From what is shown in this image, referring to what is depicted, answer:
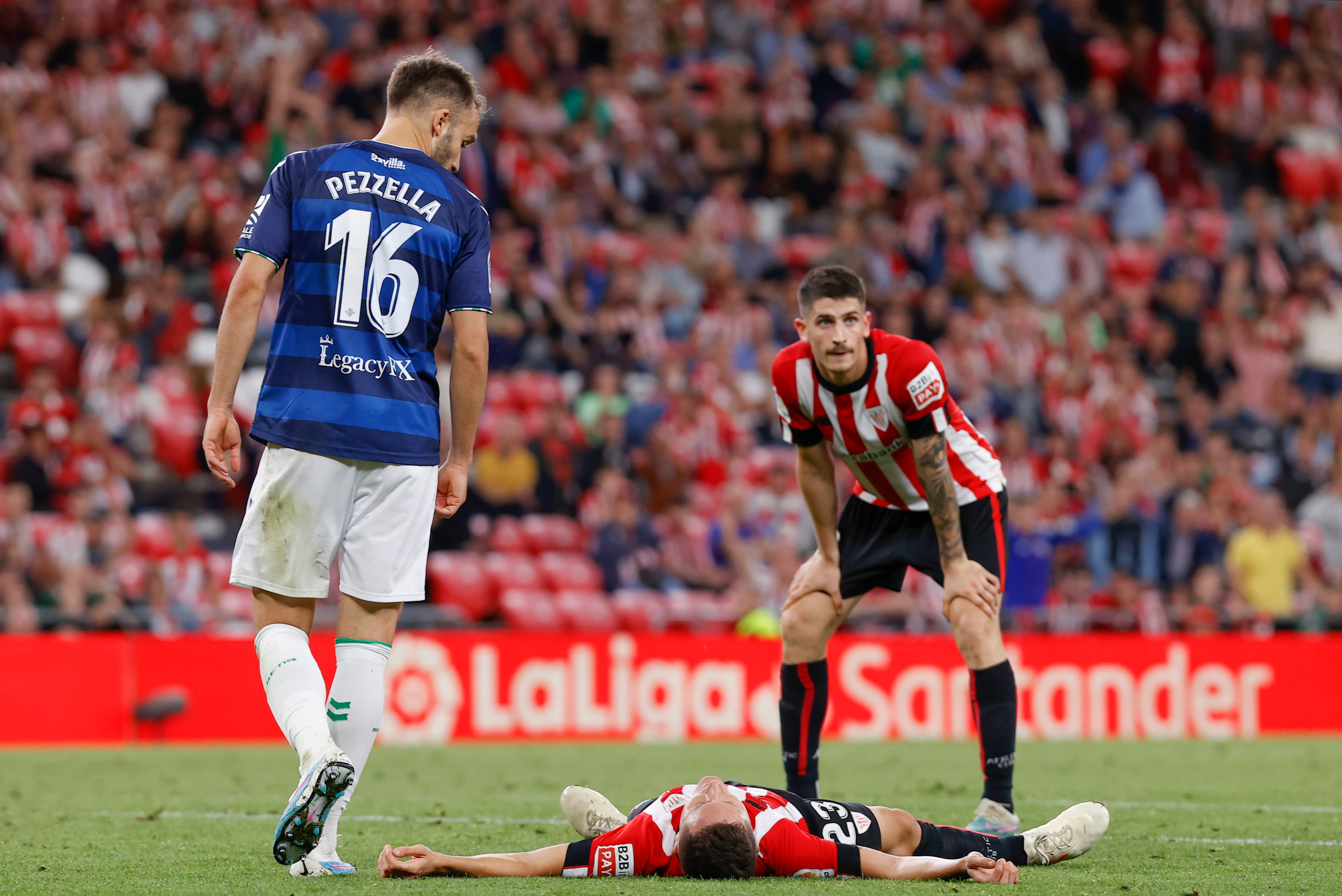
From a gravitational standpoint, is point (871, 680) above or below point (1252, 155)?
below

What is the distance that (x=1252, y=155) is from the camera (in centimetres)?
2209

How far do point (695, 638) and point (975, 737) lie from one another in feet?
8.63

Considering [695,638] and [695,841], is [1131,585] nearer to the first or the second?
[695,638]

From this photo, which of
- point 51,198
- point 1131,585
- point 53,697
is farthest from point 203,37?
point 1131,585

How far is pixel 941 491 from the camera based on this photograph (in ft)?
21.0

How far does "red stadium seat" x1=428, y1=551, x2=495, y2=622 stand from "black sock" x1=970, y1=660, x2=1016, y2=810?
8446 millimetres

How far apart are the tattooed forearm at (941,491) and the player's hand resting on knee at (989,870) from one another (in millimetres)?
1730

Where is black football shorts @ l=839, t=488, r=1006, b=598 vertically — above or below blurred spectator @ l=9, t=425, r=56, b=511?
below

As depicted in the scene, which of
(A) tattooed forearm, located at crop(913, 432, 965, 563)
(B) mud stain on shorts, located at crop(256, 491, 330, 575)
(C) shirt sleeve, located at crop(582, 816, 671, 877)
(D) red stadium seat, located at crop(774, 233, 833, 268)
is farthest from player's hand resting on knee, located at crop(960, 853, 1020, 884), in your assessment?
(D) red stadium seat, located at crop(774, 233, 833, 268)

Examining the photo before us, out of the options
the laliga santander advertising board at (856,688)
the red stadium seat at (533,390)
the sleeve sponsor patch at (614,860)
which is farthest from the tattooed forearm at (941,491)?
the red stadium seat at (533,390)

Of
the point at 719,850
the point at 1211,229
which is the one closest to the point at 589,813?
the point at 719,850

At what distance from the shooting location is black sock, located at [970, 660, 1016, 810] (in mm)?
6312

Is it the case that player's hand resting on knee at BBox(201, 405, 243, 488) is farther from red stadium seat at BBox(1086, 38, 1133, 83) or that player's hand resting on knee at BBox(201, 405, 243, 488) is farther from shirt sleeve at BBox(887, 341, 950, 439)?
red stadium seat at BBox(1086, 38, 1133, 83)

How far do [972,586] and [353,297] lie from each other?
9.09ft
